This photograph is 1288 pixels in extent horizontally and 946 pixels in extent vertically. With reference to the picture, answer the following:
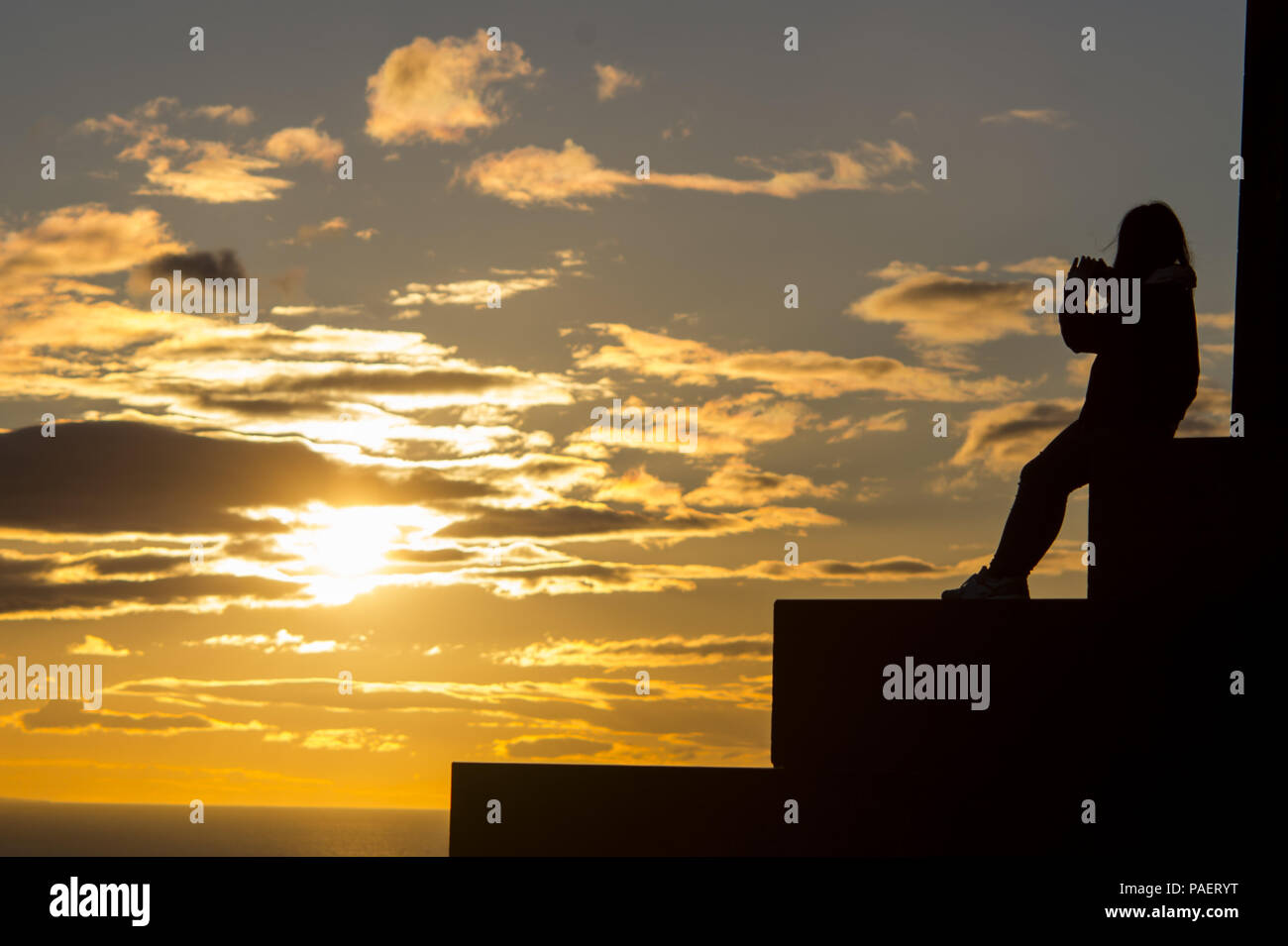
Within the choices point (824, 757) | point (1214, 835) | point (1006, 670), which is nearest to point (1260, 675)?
point (1214, 835)

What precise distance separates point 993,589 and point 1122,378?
174 centimetres

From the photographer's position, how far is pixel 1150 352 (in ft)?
28.7

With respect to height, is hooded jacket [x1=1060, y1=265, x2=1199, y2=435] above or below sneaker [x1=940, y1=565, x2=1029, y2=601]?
above

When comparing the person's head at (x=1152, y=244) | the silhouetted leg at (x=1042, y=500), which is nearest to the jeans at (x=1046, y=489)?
the silhouetted leg at (x=1042, y=500)

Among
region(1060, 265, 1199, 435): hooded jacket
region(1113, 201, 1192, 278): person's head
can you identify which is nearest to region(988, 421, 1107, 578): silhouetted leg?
region(1060, 265, 1199, 435): hooded jacket

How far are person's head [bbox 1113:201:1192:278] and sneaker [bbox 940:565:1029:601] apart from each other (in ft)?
7.65

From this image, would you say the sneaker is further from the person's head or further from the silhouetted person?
the person's head

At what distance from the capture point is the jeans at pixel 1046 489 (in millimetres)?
8773

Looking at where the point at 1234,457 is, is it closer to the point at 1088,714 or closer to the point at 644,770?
the point at 1088,714

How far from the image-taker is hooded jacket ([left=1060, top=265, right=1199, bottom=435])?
28.6ft

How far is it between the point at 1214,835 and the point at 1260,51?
6.29m

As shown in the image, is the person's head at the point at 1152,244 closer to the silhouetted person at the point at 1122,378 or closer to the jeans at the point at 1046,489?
the silhouetted person at the point at 1122,378

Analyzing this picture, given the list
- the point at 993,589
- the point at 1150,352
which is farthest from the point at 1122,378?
the point at 993,589
